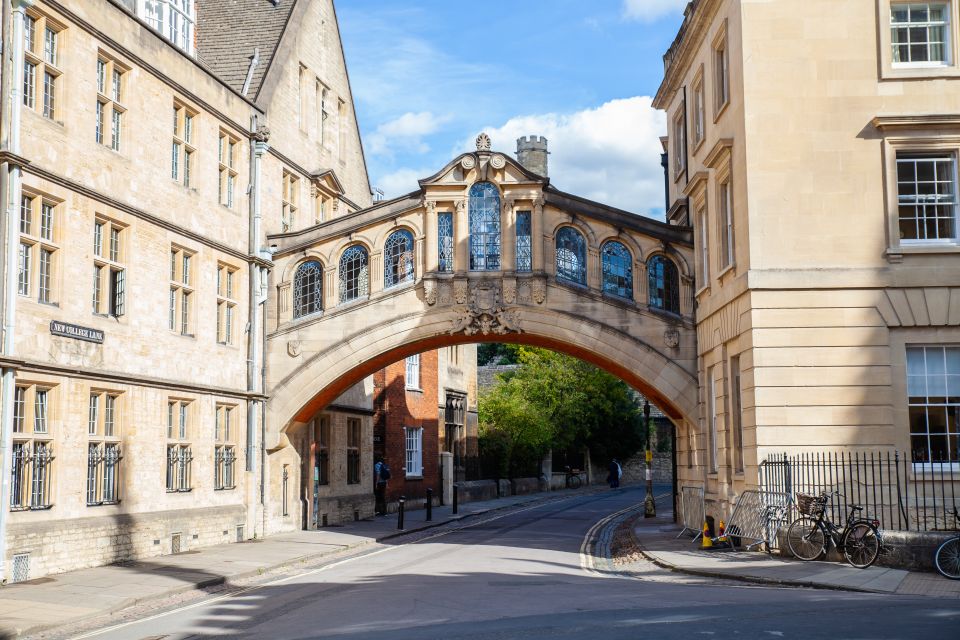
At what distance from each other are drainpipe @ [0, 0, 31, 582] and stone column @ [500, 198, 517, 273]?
11925mm

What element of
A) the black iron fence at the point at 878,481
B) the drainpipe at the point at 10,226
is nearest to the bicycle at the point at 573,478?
the black iron fence at the point at 878,481

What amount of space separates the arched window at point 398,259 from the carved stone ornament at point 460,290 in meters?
1.16

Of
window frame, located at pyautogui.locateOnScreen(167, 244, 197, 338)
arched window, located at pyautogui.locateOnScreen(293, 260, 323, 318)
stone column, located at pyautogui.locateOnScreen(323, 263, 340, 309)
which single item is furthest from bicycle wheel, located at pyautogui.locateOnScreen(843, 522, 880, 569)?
arched window, located at pyautogui.locateOnScreen(293, 260, 323, 318)

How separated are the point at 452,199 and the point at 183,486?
29.7 feet

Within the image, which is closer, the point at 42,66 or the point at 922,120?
the point at 42,66

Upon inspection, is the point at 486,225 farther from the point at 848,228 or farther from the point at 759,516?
the point at 759,516

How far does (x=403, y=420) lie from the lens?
38.3 m

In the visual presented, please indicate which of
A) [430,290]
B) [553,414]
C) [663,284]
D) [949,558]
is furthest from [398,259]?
[553,414]

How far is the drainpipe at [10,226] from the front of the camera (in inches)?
642

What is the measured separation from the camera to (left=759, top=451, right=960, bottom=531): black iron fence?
19.3 m

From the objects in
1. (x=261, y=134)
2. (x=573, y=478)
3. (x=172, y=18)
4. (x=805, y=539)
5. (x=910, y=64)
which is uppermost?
(x=172, y=18)

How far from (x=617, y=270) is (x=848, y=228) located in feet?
23.2

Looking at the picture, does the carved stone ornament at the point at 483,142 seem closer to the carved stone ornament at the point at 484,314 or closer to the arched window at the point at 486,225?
the arched window at the point at 486,225

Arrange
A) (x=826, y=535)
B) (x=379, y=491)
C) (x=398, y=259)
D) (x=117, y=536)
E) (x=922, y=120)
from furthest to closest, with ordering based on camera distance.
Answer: (x=379, y=491), (x=398, y=259), (x=922, y=120), (x=117, y=536), (x=826, y=535)
